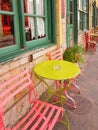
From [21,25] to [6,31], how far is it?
0.25 metres

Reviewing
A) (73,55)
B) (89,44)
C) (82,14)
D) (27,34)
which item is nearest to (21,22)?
(27,34)

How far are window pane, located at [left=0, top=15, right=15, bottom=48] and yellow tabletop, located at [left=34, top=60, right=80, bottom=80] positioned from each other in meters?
0.58

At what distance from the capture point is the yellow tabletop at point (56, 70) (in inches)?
95.0

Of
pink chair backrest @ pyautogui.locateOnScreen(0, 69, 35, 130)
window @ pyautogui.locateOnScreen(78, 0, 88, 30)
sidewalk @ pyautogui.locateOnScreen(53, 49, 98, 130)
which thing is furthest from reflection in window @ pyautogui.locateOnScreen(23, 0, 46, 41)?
window @ pyautogui.locateOnScreen(78, 0, 88, 30)

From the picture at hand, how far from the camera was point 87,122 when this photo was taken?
8.73 ft

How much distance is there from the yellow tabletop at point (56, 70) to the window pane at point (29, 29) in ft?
2.15

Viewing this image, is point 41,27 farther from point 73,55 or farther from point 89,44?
point 89,44

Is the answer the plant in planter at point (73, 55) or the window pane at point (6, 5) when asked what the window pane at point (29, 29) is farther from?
the plant in planter at point (73, 55)

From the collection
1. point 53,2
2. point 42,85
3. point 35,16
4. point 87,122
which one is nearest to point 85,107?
point 87,122

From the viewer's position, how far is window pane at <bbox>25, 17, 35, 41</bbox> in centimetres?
309

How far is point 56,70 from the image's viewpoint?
2615 millimetres

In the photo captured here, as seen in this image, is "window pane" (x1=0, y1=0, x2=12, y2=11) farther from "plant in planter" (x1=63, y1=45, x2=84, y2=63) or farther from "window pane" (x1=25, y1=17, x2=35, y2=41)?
"plant in planter" (x1=63, y1=45, x2=84, y2=63)

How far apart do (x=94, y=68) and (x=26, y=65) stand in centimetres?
327

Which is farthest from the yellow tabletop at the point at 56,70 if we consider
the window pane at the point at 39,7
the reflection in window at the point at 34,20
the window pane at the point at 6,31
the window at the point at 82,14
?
the window at the point at 82,14
